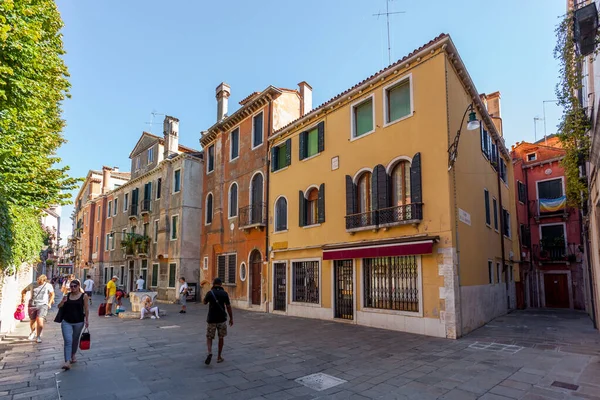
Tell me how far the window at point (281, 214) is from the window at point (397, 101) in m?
6.39

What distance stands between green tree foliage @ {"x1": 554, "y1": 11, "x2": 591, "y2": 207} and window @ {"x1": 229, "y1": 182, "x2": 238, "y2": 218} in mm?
14847

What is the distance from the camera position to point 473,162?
42.5 ft

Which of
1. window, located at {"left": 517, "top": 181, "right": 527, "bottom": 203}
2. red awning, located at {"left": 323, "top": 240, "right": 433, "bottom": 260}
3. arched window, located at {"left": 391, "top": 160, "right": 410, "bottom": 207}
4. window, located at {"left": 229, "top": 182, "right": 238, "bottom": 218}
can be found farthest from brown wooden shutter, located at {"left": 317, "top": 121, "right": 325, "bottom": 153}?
window, located at {"left": 517, "top": 181, "right": 527, "bottom": 203}

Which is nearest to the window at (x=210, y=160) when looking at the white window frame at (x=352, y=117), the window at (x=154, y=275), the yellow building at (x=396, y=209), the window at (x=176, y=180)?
the window at (x=176, y=180)

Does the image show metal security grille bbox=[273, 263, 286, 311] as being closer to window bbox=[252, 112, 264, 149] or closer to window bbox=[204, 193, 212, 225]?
window bbox=[252, 112, 264, 149]

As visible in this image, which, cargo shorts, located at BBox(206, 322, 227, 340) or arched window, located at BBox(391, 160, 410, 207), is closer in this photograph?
cargo shorts, located at BBox(206, 322, 227, 340)

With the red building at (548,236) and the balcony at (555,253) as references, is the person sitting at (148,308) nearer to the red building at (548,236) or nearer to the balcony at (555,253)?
the red building at (548,236)

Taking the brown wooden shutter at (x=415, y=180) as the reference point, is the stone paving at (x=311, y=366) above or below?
below

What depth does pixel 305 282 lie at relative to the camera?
1478cm

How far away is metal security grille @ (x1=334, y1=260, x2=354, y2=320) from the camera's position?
12711mm

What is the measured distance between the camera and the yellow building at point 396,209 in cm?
1040

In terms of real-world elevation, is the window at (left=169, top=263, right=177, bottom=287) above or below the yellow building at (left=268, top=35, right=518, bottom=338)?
below

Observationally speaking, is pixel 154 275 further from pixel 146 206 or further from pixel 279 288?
Answer: pixel 279 288

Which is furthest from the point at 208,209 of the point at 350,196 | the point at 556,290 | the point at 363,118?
the point at 556,290
